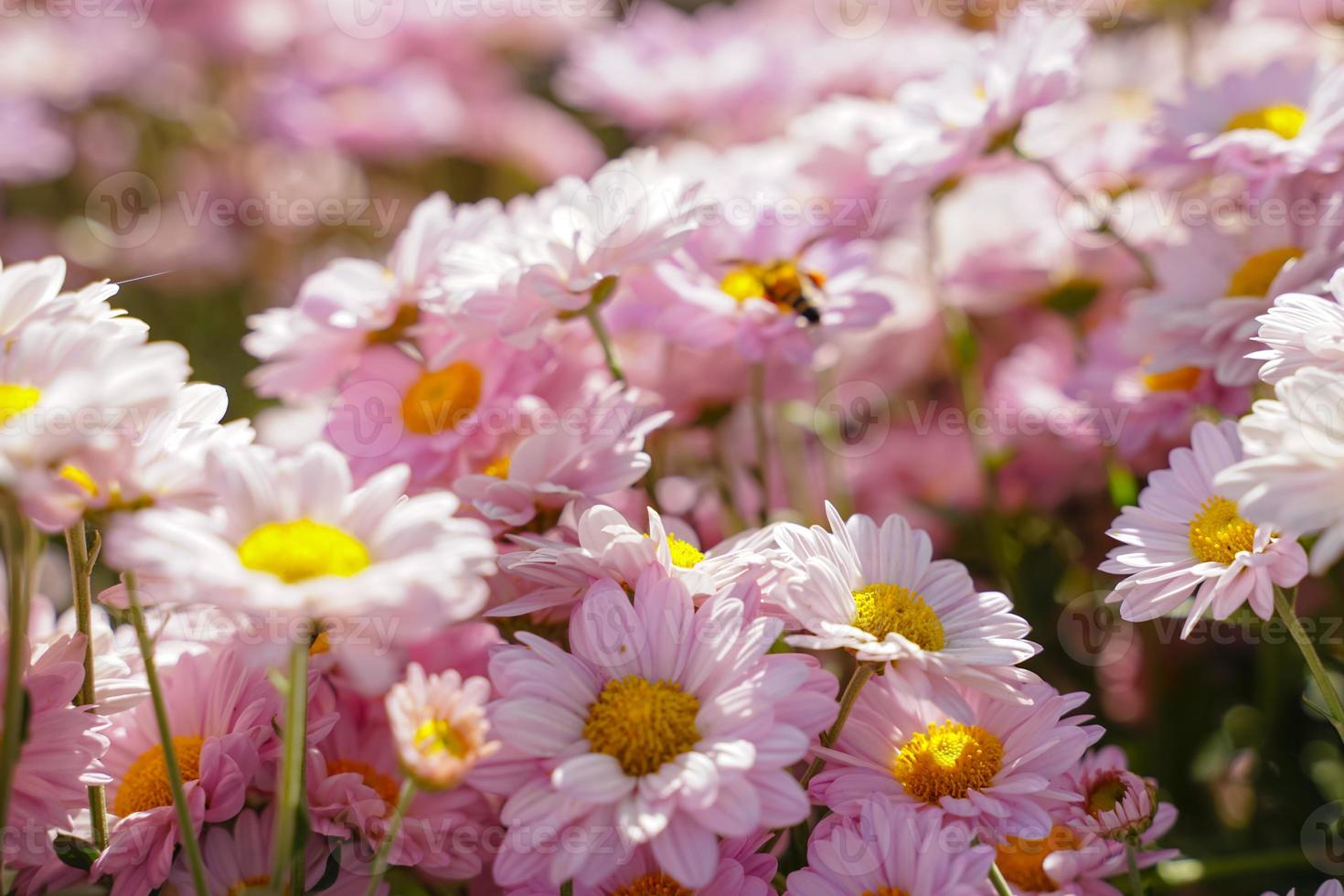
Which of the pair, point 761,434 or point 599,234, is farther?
point 761,434

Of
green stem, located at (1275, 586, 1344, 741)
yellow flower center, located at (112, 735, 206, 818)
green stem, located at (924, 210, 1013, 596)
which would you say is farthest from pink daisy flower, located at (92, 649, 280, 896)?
green stem, located at (924, 210, 1013, 596)

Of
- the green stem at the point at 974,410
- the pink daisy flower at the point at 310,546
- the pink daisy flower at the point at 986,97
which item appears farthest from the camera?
the green stem at the point at 974,410

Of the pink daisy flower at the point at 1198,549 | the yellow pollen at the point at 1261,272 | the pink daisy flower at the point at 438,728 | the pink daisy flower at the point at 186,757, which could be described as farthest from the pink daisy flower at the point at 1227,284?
the pink daisy flower at the point at 186,757

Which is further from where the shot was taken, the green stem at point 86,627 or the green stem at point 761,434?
the green stem at point 761,434

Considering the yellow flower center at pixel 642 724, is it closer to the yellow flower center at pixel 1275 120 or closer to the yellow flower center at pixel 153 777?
the yellow flower center at pixel 153 777

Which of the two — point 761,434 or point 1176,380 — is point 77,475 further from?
point 1176,380

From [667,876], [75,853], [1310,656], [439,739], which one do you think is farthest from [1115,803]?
[75,853]

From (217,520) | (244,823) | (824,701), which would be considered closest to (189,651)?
(244,823)

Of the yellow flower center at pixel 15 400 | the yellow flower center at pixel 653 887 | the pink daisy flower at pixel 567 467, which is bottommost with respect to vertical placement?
the yellow flower center at pixel 653 887
